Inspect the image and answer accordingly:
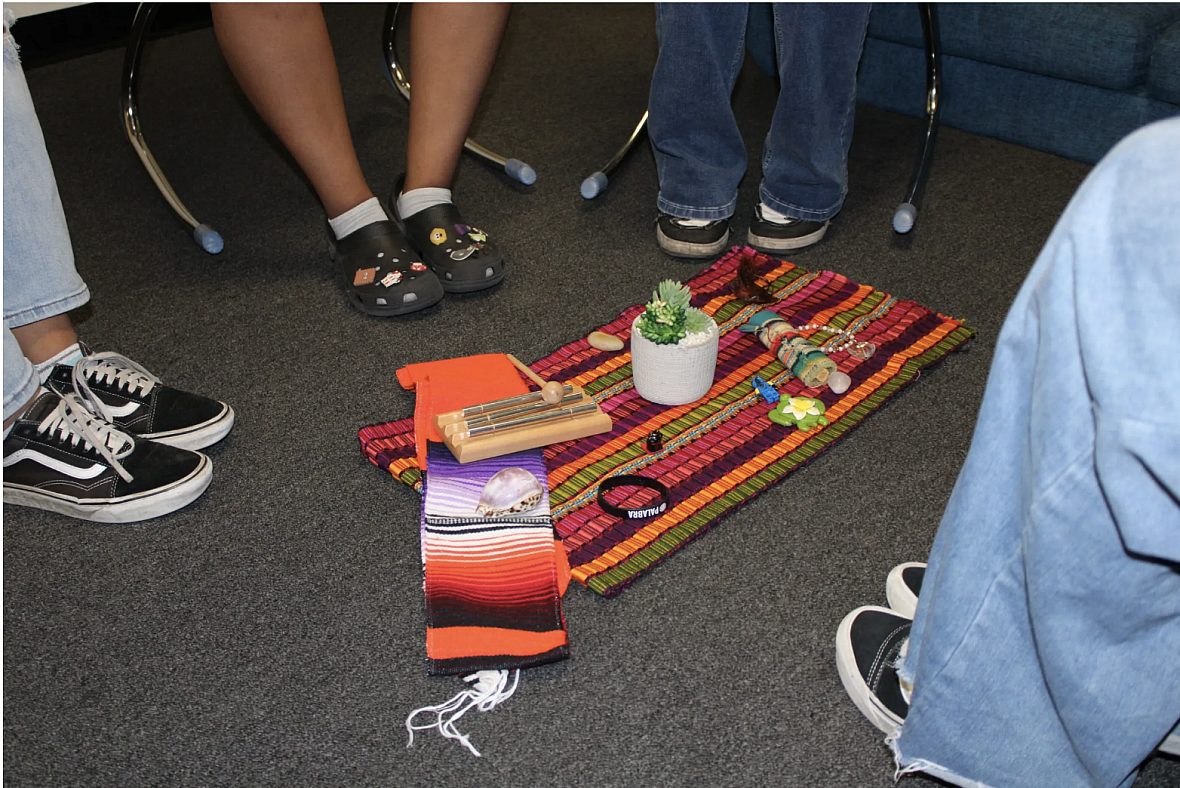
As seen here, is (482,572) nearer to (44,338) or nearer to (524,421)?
(524,421)

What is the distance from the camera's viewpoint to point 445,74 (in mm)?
1618

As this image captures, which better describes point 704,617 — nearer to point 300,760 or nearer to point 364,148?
point 300,760

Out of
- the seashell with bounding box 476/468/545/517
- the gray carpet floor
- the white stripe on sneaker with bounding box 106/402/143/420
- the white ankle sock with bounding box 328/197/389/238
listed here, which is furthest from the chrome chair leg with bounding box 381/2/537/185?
the seashell with bounding box 476/468/545/517

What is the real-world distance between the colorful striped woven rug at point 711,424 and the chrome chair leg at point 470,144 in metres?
0.51

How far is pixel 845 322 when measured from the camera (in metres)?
1.46

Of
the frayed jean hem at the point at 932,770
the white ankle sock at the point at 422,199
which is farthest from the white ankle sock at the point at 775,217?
the frayed jean hem at the point at 932,770

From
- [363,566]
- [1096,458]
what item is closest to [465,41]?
[363,566]

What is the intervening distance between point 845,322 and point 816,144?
36 centimetres

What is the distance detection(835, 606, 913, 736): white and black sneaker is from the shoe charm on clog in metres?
0.33

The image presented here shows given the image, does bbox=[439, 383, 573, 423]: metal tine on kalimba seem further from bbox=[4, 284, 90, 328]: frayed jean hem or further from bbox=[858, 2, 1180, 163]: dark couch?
bbox=[858, 2, 1180, 163]: dark couch

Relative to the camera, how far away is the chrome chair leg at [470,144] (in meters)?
1.90

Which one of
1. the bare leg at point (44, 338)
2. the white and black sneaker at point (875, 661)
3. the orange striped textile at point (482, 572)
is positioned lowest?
the orange striped textile at point (482, 572)

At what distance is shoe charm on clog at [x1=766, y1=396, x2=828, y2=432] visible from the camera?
1.26 meters

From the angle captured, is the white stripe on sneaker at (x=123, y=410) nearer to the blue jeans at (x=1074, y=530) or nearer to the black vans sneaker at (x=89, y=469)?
the black vans sneaker at (x=89, y=469)
